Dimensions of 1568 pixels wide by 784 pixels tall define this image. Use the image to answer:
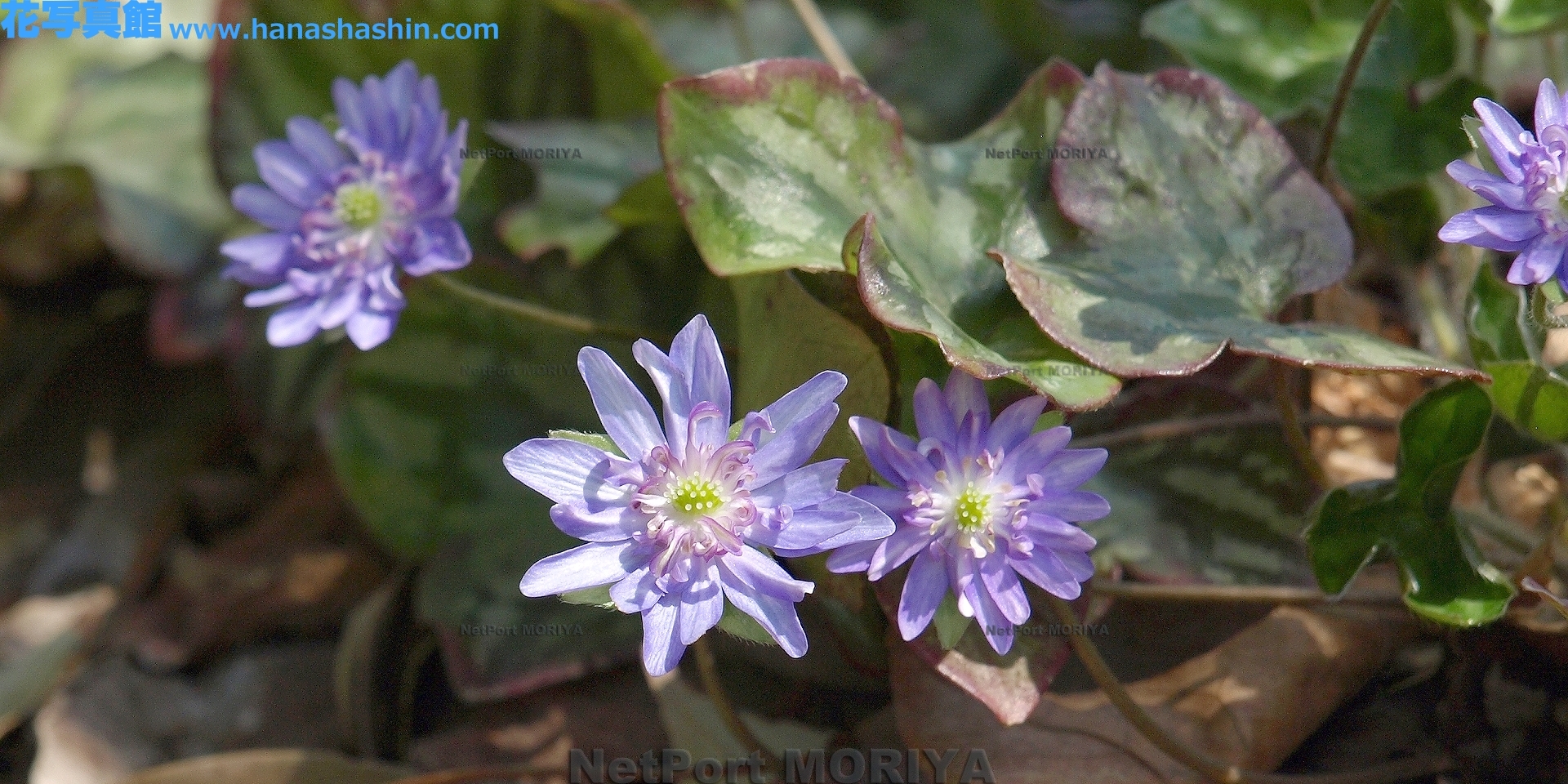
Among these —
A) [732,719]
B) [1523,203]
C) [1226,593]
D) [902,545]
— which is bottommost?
[732,719]

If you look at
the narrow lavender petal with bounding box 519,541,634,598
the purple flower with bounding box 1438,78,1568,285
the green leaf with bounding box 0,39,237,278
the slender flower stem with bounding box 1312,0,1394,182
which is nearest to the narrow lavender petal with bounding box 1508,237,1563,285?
the purple flower with bounding box 1438,78,1568,285

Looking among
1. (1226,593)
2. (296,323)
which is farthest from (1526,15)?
(296,323)

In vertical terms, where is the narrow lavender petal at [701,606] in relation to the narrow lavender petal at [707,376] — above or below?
below

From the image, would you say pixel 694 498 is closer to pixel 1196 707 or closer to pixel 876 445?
pixel 876 445

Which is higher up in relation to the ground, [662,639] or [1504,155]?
[1504,155]

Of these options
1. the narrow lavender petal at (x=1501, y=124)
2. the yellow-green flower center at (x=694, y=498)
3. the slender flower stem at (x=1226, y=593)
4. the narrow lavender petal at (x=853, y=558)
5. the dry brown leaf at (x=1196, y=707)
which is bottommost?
the dry brown leaf at (x=1196, y=707)

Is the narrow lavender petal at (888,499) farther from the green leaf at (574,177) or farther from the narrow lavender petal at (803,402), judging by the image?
the green leaf at (574,177)

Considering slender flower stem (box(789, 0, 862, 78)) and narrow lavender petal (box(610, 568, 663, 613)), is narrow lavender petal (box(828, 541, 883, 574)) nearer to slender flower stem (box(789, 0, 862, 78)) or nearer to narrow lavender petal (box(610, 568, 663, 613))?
narrow lavender petal (box(610, 568, 663, 613))

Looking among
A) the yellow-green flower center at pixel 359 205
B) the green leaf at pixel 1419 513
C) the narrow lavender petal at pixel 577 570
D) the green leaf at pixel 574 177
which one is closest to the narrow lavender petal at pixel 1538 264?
the green leaf at pixel 1419 513

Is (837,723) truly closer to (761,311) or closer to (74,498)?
(761,311)
